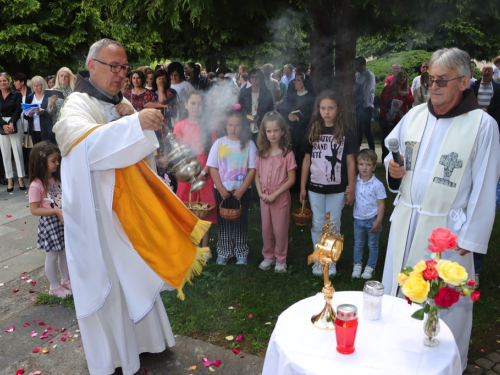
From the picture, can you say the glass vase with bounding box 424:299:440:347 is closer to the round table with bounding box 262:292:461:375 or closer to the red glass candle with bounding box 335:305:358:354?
the round table with bounding box 262:292:461:375

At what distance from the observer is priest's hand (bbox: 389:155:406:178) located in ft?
10.5

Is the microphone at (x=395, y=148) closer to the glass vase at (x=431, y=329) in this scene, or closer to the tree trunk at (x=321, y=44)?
the glass vase at (x=431, y=329)

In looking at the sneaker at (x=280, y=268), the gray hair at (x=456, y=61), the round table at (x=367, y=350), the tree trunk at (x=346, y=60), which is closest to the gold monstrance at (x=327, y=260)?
the round table at (x=367, y=350)

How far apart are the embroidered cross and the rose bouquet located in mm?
924

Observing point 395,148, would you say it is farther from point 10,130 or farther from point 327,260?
point 10,130

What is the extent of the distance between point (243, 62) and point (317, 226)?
42.0 ft

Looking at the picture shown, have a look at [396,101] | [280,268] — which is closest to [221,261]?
[280,268]

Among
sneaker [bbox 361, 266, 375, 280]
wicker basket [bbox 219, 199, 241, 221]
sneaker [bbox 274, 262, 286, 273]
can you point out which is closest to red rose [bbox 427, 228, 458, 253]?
sneaker [bbox 361, 266, 375, 280]

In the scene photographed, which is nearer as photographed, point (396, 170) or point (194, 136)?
point (396, 170)

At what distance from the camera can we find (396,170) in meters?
3.24

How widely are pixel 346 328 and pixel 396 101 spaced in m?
7.03

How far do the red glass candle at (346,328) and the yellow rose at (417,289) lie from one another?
0.25 metres

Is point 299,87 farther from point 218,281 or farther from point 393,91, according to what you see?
point 218,281

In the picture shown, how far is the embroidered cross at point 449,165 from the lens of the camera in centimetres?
310
